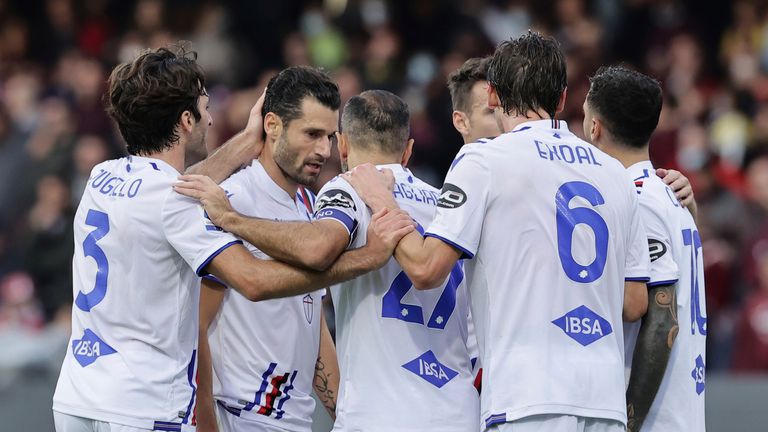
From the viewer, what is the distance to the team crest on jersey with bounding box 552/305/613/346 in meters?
4.97

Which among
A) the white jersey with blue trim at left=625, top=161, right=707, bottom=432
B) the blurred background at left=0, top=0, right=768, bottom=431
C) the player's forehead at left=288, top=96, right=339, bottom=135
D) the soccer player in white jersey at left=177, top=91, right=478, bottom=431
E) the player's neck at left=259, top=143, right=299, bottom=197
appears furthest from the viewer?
the blurred background at left=0, top=0, right=768, bottom=431

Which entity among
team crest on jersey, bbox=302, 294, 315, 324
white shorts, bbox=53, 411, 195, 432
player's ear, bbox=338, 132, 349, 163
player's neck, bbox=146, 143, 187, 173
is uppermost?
player's ear, bbox=338, 132, 349, 163

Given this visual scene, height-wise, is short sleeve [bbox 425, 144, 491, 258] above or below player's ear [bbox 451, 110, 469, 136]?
below

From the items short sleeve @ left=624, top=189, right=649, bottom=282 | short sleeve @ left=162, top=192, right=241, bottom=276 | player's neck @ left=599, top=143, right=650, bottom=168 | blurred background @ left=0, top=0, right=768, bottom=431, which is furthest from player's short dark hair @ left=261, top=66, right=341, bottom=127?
blurred background @ left=0, top=0, right=768, bottom=431

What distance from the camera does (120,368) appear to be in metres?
5.12

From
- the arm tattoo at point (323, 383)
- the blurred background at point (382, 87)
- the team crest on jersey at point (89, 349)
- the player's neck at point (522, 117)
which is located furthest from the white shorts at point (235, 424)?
the blurred background at point (382, 87)

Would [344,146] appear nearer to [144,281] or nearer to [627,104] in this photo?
[144,281]

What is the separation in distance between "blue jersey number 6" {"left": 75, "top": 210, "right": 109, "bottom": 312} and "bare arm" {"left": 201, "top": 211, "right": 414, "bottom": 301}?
1.49 feet

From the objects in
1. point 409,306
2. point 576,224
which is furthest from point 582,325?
point 409,306

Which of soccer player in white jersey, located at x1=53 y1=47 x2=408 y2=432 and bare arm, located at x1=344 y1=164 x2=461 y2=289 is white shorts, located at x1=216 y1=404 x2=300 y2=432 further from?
bare arm, located at x1=344 y1=164 x2=461 y2=289

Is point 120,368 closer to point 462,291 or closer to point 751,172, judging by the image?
point 462,291

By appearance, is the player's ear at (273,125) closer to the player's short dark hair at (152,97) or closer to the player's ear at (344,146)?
the player's ear at (344,146)

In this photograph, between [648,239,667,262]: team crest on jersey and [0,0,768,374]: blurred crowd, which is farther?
[0,0,768,374]: blurred crowd

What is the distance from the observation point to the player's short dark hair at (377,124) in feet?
18.2
